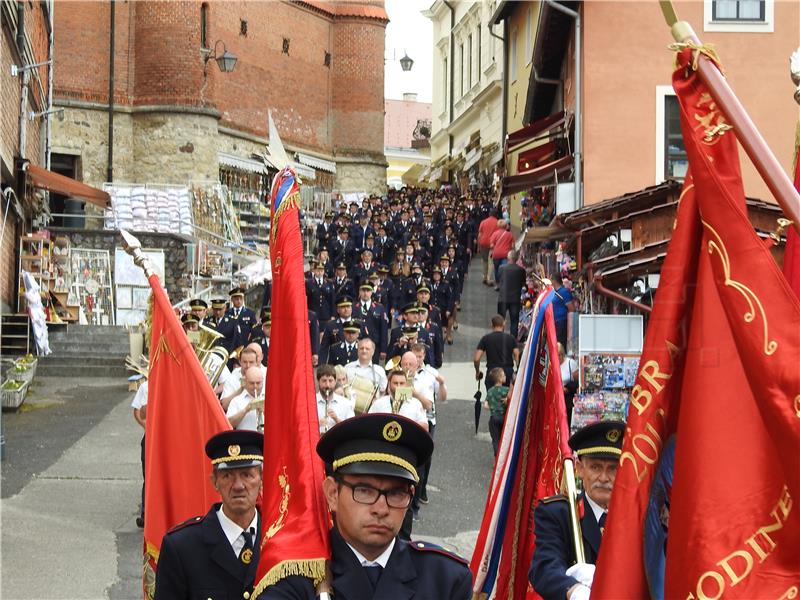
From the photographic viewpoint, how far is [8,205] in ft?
74.7

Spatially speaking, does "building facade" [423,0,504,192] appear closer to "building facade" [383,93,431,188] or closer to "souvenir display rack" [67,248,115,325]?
"building facade" [383,93,431,188]

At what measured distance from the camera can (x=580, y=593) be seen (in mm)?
4504

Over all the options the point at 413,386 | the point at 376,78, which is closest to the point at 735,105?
the point at 413,386

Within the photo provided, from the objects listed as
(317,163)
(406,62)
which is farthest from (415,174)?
(317,163)

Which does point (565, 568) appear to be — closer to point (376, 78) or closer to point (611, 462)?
point (611, 462)

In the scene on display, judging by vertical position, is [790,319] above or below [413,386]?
above

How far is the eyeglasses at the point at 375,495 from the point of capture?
11.8 feet

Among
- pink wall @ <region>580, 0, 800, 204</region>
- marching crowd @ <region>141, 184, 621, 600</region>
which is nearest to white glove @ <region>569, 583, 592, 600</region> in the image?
marching crowd @ <region>141, 184, 621, 600</region>

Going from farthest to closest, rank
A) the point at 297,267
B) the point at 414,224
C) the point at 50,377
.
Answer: the point at 414,224, the point at 50,377, the point at 297,267

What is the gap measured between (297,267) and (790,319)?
2.01m

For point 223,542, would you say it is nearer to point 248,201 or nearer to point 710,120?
point 710,120

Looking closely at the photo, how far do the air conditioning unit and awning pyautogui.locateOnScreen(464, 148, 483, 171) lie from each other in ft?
80.8

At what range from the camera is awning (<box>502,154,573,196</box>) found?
A: 72.0ft

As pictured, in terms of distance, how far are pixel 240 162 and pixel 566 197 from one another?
23312 mm
